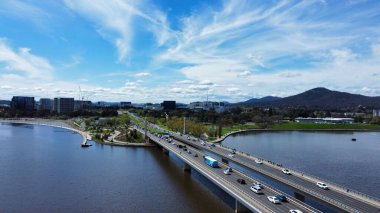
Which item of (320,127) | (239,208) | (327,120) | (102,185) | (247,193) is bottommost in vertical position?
(102,185)

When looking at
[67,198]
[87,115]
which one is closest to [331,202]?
[67,198]

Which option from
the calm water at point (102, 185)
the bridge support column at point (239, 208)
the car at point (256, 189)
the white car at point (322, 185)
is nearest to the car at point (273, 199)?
the car at point (256, 189)

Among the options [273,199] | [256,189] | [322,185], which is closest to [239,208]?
[256,189]

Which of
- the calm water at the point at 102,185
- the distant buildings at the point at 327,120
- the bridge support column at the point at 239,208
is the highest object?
the distant buildings at the point at 327,120

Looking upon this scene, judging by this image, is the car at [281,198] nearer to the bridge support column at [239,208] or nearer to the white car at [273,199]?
the white car at [273,199]

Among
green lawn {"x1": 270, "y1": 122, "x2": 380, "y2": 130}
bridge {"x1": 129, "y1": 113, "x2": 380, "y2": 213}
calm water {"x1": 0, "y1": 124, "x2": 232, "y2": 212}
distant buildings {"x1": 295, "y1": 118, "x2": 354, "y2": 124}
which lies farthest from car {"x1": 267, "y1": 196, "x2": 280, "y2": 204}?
distant buildings {"x1": 295, "y1": 118, "x2": 354, "y2": 124}

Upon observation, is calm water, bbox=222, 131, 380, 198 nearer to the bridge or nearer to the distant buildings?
the bridge

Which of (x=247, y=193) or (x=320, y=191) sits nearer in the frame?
(x=320, y=191)

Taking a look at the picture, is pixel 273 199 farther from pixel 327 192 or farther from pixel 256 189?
pixel 327 192
